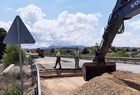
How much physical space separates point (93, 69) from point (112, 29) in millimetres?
2571

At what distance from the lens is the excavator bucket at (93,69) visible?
8.53 metres

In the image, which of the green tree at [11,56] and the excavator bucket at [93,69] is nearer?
the excavator bucket at [93,69]

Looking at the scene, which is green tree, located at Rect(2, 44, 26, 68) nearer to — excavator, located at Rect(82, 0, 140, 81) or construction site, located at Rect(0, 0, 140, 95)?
construction site, located at Rect(0, 0, 140, 95)

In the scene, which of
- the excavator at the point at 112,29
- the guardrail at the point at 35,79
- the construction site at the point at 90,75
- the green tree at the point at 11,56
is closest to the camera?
the guardrail at the point at 35,79

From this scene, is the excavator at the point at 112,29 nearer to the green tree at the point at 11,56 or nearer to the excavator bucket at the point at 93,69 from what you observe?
the excavator bucket at the point at 93,69

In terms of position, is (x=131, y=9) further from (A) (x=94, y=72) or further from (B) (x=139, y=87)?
(A) (x=94, y=72)

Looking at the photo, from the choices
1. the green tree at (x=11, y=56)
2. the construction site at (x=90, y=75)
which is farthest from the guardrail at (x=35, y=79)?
the green tree at (x=11, y=56)

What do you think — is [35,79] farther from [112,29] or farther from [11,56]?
[11,56]

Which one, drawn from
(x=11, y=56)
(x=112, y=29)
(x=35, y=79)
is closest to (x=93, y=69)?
(x=112, y=29)

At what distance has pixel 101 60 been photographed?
887cm

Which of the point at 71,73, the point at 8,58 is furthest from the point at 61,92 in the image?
the point at 8,58

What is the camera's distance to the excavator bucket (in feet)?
28.0

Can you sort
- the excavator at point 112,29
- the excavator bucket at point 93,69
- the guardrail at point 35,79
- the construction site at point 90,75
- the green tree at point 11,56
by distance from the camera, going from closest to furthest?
the guardrail at point 35,79
the construction site at point 90,75
the excavator at point 112,29
the excavator bucket at point 93,69
the green tree at point 11,56

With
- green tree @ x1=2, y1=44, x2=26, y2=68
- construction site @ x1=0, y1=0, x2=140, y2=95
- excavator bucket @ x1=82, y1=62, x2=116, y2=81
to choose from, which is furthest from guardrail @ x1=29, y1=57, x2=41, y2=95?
green tree @ x1=2, y1=44, x2=26, y2=68
